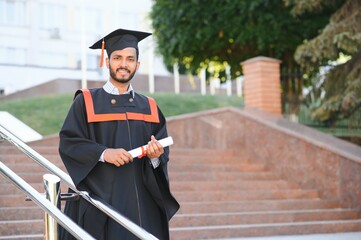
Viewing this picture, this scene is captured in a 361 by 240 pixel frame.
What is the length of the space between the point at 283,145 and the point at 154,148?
763 cm

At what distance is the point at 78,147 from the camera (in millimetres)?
4219

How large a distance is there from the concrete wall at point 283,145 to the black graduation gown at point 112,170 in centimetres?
627

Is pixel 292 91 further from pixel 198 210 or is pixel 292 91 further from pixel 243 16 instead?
pixel 198 210

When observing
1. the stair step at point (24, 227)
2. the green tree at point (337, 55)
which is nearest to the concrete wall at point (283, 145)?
the green tree at point (337, 55)

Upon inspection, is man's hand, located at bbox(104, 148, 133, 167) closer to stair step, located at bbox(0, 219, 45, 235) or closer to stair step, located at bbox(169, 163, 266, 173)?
stair step, located at bbox(0, 219, 45, 235)

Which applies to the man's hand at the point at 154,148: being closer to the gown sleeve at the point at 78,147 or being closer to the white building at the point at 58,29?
the gown sleeve at the point at 78,147

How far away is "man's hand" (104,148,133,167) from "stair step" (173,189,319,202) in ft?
18.1

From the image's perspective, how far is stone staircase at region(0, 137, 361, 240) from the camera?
27.5 feet

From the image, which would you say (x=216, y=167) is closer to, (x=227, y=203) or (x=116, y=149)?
(x=227, y=203)

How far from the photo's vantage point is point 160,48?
19.0 meters

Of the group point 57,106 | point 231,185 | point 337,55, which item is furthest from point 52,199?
point 57,106

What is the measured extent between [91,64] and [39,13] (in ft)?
13.8

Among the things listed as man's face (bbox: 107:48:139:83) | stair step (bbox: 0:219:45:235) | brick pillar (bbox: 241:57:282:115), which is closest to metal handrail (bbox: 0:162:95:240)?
man's face (bbox: 107:48:139:83)

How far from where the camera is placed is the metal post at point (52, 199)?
395cm
